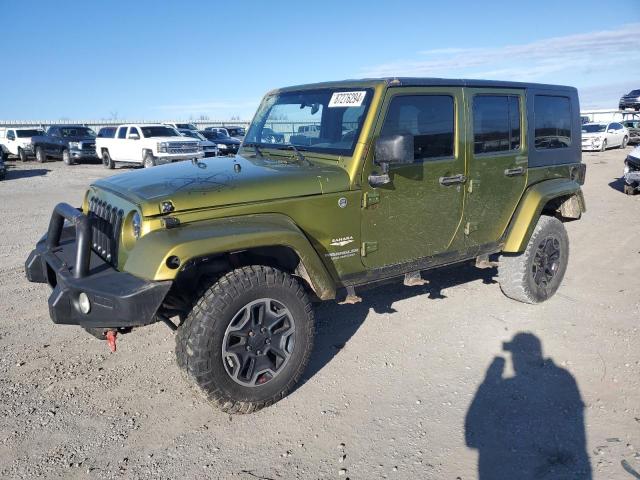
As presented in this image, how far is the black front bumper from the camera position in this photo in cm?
275

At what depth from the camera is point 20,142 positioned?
24953 millimetres

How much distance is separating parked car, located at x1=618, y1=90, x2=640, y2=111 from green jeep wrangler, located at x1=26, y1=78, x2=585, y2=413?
26.1 metres

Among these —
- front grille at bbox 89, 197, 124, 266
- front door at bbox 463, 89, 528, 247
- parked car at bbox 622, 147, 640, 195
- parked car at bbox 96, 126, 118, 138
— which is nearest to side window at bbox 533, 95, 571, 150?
front door at bbox 463, 89, 528, 247

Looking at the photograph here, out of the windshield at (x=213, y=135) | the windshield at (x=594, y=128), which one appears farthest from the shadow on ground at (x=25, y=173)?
the windshield at (x=594, y=128)

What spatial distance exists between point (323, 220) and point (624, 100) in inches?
1148

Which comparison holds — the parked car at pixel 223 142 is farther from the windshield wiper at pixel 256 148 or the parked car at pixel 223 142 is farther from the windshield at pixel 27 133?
the windshield wiper at pixel 256 148

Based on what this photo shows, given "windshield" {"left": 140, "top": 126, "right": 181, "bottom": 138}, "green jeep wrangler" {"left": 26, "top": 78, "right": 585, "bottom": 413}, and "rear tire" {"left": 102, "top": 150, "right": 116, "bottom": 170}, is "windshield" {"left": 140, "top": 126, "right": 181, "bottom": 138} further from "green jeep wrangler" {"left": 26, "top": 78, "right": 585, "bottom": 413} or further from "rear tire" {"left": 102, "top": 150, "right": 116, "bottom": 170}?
"green jeep wrangler" {"left": 26, "top": 78, "right": 585, "bottom": 413}

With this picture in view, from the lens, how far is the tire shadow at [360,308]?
4098 mm

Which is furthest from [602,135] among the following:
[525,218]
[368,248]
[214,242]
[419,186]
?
[214,242]

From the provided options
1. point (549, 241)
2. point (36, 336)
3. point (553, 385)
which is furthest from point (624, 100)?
point (36, 336)

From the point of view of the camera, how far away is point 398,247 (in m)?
3.89

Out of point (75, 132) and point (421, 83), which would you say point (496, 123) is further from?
point (75, 132)

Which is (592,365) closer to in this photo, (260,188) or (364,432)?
(364,432)

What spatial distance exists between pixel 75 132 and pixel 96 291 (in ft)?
81.4
